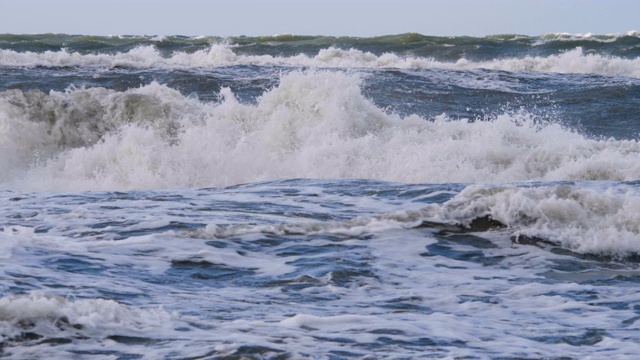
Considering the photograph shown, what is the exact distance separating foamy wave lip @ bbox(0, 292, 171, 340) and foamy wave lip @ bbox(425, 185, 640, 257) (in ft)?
10.3

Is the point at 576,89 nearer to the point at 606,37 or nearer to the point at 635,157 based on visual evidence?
the point at 635,157

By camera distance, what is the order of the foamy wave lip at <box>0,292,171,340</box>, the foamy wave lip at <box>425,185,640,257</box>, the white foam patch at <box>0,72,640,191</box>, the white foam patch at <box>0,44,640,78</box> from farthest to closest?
1. the white foam patch at <box>0,44,640,78</box>
2. the white foam patch at <box>0,72,640,191</box>
3. the foamy wave lip at <box>425,185,640,257</box>
4. the foamy wave lip at <box>0,292,171,340</box>

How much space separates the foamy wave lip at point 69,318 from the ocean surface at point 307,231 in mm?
12

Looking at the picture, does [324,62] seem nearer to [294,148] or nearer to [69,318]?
[294,148]

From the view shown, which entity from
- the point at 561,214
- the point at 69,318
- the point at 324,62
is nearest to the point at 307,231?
the point at 561,214

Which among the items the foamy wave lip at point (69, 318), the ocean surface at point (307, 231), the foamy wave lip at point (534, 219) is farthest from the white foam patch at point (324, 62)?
the foamy wave lip at point (69, 318)

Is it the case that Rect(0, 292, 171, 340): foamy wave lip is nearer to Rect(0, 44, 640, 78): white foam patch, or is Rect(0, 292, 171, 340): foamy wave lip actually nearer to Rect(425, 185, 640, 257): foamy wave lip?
Rect(425, 185, 640, 257): foamy wave lip

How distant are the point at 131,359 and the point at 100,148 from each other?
861 centimetres

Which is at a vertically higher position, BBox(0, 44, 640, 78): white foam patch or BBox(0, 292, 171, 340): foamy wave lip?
BBox(0, 44, 640, 78): white foam patch

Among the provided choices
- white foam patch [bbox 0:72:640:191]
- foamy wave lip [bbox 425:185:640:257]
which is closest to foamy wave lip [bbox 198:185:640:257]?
foamy wave lip [bbox 425:185:640:257]

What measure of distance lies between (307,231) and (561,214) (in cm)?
180

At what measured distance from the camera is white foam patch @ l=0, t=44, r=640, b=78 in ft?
79.7

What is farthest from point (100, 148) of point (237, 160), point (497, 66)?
point (497, 66)

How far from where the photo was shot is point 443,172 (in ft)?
35.4
